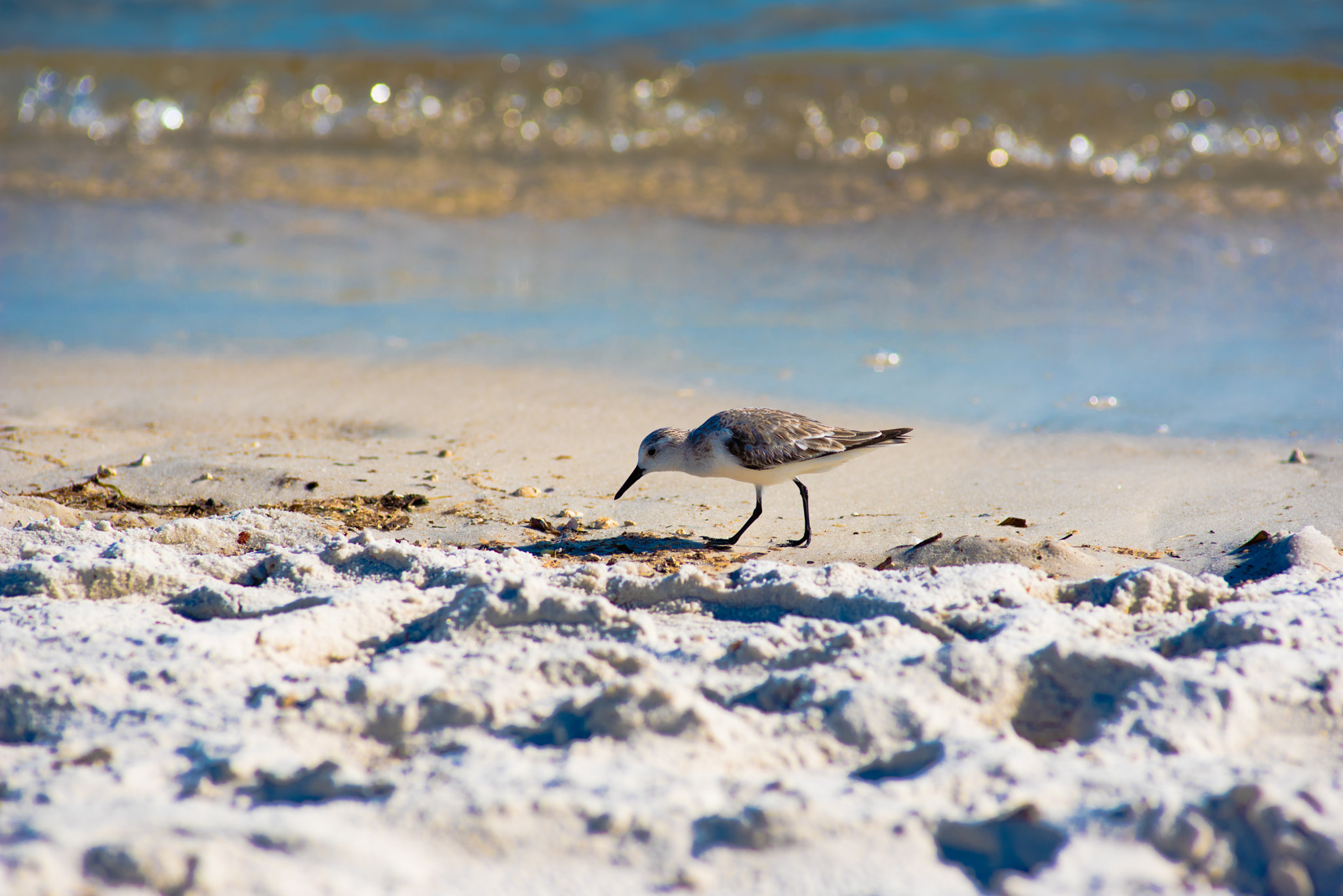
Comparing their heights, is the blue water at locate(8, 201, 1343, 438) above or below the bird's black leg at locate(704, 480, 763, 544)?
above

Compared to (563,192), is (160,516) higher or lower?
lower

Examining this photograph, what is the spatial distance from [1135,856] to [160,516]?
3.59 m

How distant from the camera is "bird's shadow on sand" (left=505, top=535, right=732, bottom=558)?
407cm

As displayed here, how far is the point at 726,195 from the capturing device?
10.1 metres

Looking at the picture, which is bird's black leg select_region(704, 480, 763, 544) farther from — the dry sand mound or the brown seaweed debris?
the brown seaweed debris

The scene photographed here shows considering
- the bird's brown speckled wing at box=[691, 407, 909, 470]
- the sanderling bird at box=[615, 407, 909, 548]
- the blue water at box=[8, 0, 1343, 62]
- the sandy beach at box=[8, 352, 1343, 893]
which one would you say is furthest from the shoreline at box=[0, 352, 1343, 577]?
the blue water at box=[8, 0, 1343, 62]

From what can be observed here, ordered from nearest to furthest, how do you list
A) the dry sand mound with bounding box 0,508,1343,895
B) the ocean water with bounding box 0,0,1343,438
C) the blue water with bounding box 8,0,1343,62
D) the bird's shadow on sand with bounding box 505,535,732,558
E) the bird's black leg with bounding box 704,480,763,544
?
the dry sand mound with bounding box 0,508,1343,895 → the bird's shadow on sand with bounding box 505,535,732,558 → the bird's black leg with bounding box 704,480,763,544 → the ocean water with bounding box 0,0,1343,438 → the blue water with bounding box 8,0,1343,62

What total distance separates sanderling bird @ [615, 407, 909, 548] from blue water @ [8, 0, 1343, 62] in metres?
10.2

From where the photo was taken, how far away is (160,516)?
4.29 meters

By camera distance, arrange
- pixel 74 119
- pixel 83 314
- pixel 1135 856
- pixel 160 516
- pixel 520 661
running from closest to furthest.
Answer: pixel 1135 856 → pixel 520 661 → pixel 160 516 → pixel 83 314 → pixel 74 119

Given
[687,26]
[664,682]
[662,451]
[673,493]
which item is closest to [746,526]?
[662,451]

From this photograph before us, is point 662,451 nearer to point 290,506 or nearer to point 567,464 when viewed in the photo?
point 567,464

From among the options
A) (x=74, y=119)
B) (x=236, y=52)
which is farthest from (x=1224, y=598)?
(x=236, y=52)

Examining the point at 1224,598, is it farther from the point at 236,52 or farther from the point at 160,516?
the point at 236,52
